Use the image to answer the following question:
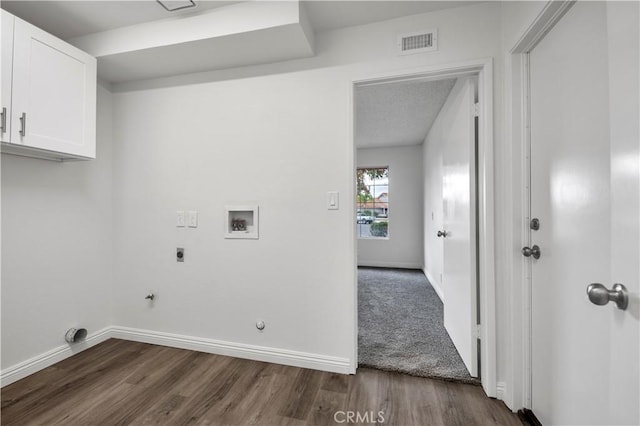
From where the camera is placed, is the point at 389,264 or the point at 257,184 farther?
the point at 389,264

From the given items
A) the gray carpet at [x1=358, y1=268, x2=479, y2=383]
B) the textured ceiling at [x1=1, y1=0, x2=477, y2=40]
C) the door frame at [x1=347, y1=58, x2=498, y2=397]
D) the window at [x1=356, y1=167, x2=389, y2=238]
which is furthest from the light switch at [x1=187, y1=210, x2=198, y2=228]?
the window at [x1=356, y1=167, x2=389, y2=238]

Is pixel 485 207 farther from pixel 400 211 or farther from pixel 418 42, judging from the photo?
pixel 400 211

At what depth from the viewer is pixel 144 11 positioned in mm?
1838

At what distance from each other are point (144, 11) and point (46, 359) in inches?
98.8

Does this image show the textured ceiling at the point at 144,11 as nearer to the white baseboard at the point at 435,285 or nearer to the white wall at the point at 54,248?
the white wall at the point at 54,248

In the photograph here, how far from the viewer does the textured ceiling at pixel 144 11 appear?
1.75 m

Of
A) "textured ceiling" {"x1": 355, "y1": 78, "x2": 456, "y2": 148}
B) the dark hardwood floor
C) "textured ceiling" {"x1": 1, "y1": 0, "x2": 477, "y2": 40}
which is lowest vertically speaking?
the dark hardwood floor

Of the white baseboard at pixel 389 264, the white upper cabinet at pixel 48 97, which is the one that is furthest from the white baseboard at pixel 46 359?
the white baseboard at pixel 389 264

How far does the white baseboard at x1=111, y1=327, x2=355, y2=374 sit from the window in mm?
3935

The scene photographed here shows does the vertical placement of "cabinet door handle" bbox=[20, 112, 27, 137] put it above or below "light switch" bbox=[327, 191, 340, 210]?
above

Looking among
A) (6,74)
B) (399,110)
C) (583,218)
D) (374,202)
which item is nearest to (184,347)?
(6,74)

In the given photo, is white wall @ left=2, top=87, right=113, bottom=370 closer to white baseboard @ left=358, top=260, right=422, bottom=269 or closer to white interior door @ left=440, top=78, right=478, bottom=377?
white interior door @ left=440, top=78, right=478, bottom=377

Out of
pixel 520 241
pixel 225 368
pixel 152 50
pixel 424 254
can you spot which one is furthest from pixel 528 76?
pixel 424 254

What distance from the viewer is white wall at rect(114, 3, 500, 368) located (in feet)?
6.36
